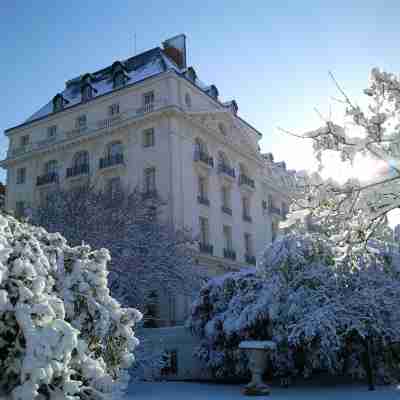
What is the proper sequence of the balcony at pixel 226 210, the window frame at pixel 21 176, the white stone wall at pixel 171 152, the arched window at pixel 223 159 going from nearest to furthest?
1. the white stone wall at pixel 171 152
2. the balcony at pixel 226 210
3. the arched window at pixel 223 159
4. the window frame at pixel 21 176

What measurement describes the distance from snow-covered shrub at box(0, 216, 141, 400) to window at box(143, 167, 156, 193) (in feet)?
68.2

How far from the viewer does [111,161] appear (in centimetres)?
3098

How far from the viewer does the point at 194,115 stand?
1225 inches

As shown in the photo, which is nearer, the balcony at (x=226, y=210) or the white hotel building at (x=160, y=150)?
the white hotel building at (x=160, y=150)

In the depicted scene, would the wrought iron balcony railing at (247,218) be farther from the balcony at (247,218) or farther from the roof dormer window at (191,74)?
Answer: the roof dormer window at (191,74)

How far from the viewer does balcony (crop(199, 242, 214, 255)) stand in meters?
29.3

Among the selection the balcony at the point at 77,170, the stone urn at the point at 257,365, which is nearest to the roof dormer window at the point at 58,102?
the balcony at the point at 77,170

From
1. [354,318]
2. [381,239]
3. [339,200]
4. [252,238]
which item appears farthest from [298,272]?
[252,238]

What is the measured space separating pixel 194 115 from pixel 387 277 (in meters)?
19.3

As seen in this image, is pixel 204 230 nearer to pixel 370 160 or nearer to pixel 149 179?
pixel 149 179

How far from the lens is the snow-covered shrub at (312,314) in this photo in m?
13.4

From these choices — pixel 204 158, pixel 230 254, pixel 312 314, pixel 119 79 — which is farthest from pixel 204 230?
pixel 312 314

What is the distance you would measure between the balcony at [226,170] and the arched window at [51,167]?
11.4 meters

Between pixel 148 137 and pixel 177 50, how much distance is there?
901 centimetres
